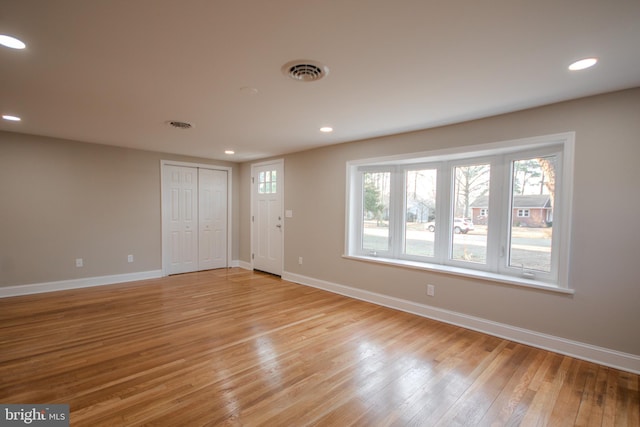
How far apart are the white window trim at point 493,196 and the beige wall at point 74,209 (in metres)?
3.62

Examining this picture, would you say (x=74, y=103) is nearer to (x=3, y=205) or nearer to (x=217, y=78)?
(x=217, y=78)

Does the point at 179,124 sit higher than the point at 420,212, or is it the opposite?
the point at 179,124

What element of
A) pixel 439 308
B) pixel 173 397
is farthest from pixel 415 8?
pixel 439 308

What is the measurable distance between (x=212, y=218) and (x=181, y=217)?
637mm

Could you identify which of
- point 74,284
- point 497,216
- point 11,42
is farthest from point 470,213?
point 74,284

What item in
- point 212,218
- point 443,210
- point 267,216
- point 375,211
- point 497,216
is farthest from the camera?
point 212,218

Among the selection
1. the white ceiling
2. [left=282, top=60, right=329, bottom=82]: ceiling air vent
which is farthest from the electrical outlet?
[left=282, top=60, right=329, bottom=82]: ceiling air vent

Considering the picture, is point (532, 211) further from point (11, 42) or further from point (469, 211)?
point (11, 42)

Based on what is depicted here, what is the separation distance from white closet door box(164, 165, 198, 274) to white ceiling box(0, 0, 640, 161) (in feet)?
7.63

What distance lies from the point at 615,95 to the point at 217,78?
3.25 meters

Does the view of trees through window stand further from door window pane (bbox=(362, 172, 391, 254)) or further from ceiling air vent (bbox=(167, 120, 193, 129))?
ceiling air vent (bbox=(167, 120, 193, 129))

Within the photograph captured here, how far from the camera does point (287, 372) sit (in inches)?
89.8

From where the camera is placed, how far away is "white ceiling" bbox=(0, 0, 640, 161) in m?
1.45

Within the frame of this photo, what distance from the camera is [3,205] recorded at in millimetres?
4004
